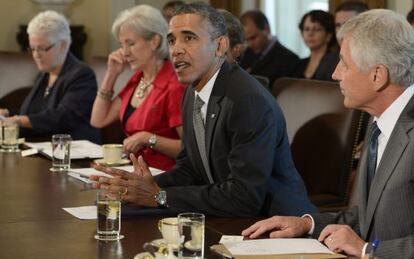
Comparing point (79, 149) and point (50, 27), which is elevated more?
point (50, 27)

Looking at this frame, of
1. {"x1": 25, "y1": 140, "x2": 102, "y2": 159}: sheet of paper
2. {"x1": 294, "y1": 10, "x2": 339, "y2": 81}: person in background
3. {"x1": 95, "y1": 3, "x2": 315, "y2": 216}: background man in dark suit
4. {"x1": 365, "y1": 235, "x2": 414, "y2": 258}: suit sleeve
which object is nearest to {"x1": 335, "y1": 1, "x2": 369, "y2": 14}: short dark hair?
{"x1": 294, "y1": 10, "x2": 339, "y2": 81}: person in background

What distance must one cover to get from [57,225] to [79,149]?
5.09 ft

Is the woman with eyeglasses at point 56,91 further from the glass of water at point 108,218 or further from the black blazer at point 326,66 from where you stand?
the glass of water at point 108,218

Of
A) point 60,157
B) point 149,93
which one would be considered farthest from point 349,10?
point 60,157

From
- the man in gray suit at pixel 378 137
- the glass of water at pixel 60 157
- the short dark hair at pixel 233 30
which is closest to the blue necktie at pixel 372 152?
the man in gray suit at pixel 378 137

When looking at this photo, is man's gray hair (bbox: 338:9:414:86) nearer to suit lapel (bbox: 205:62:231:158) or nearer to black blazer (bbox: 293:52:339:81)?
suit lapel (bbox: 205:62:231:158)

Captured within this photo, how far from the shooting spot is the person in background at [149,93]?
414 centimetres

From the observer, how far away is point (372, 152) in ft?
8.50

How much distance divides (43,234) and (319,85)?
5.89 ft

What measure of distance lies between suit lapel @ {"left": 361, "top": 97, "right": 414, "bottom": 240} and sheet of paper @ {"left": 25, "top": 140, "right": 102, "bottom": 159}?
5.76ft

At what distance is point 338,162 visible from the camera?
3.92 meters

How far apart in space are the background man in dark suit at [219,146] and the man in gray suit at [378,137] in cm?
35

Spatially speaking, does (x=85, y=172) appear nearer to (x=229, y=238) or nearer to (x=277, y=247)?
(x=229, y=238)

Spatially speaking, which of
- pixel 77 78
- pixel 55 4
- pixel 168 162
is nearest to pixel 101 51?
pixel 55 4
